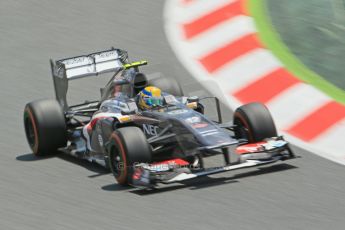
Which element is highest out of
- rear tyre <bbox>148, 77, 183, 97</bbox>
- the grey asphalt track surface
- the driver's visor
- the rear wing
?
the rear wing

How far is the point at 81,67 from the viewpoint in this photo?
42.4 feet

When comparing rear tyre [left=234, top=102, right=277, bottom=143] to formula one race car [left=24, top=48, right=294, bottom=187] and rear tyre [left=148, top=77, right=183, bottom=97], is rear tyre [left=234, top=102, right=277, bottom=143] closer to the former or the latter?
formula one race car [left=24, top=48, right=294, bottom=187]

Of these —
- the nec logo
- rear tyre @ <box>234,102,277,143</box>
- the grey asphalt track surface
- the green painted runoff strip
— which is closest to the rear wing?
the grey asphalt track surface

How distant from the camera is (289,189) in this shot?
10148 mm

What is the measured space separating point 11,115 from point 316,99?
4.09 metres

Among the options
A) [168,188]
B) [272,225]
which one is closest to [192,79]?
[168,188]

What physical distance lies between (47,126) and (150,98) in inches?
55.7

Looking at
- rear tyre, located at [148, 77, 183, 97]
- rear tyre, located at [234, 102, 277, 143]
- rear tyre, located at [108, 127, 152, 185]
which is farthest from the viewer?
rear tyre, located at [148, 77, 183, 97]

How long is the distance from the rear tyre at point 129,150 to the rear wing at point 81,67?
2059 millimetres

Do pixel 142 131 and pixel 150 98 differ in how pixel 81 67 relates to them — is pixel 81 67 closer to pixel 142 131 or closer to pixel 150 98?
pixel 150 98

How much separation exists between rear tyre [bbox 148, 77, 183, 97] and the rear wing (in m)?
0.47

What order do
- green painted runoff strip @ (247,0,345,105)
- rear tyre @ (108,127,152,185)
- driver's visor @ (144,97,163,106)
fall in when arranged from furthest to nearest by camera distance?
1. green painted runoff strip @ (247,0,345,105)
2. driver's visor @ (144,97,163,106)
3. rear tyre @ (108,127,152,185)

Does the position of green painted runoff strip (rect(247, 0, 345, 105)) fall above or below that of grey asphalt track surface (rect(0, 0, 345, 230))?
above

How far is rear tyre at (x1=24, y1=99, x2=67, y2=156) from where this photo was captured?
475 inches
